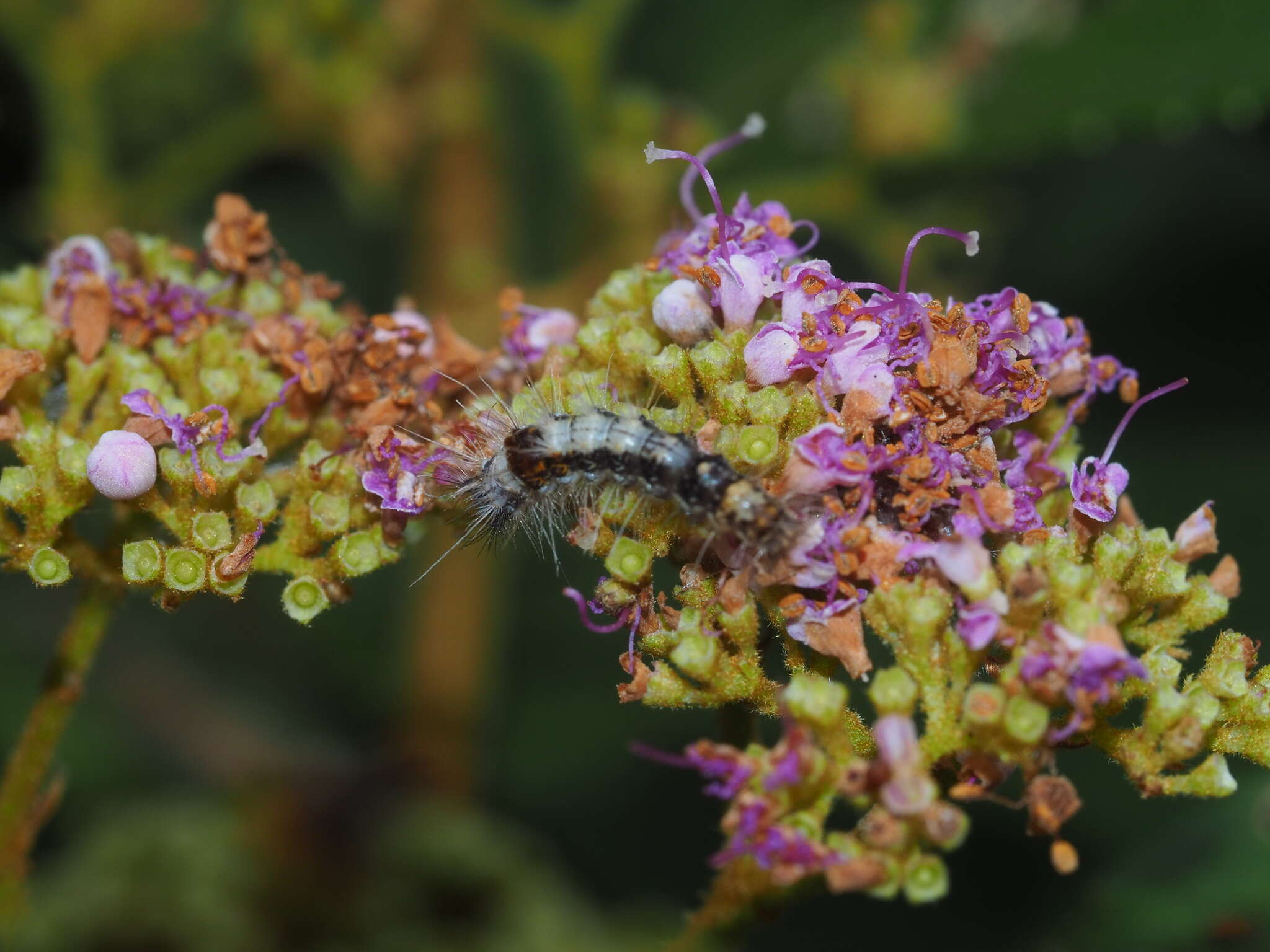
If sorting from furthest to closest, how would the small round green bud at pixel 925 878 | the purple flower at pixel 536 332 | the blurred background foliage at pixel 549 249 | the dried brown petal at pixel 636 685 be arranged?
the blurred background foliage at pixel 549 249, the purple flower at pixel 536 332, the dried brown petal at pixel 636 685, the small round green bud at pixel 925 878

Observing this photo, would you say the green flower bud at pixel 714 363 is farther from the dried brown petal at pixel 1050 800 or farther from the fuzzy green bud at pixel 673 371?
the dried brown petal at pixel 1050 800

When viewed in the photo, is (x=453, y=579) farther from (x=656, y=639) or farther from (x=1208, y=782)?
(x=1208, y=782)

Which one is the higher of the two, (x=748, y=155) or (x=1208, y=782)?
(x=748, y=155)

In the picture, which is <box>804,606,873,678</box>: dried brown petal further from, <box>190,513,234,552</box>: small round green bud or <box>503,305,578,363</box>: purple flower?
<box>190,513,234,552</box>: small round green bud

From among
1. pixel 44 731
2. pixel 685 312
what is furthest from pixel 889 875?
pixel 44 731

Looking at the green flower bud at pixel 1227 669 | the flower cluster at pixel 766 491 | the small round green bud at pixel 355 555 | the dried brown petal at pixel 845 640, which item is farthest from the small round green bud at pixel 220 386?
the green flower bud at pixel 1227 669

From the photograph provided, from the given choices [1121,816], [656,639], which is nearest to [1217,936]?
[1121,816]

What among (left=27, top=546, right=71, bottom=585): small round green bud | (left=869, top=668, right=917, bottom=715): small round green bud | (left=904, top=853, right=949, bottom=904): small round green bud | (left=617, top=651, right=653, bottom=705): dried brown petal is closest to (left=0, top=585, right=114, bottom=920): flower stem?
(left=27, top=546, right=71, bottom=585): small round green bud
